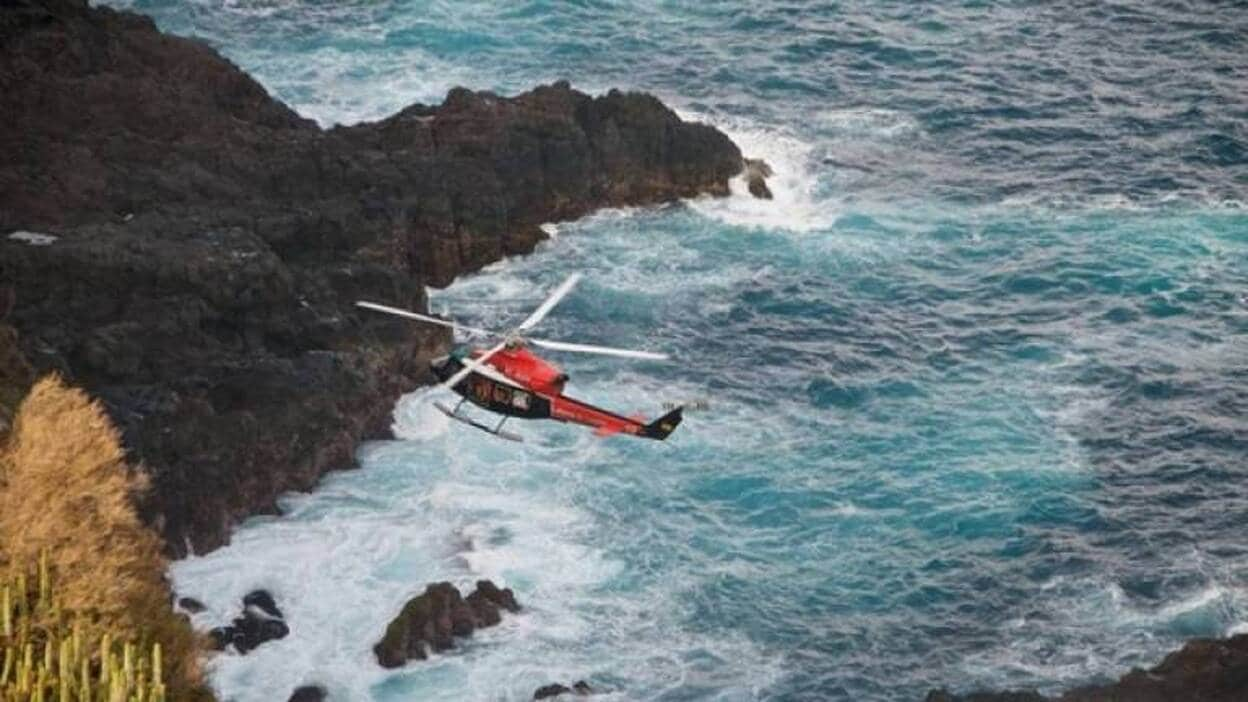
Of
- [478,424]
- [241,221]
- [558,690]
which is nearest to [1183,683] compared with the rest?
[558,690]

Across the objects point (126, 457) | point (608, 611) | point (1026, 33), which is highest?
point (1026, 33)

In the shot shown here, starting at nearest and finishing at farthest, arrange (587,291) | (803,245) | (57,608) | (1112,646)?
(57,608) < (1112,646) < (587,291) < (803,245)

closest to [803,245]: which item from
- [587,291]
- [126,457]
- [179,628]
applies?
[587,291]

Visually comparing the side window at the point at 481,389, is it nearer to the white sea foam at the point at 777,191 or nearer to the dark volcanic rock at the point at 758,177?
the white sea foam at the point at 777,191

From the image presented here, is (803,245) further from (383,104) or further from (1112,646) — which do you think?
(1112,646)

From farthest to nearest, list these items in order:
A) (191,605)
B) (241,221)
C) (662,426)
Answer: (241,221)
(662,426)
(191,605)

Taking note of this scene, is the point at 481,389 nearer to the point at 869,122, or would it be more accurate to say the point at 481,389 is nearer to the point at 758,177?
the point at 758,177

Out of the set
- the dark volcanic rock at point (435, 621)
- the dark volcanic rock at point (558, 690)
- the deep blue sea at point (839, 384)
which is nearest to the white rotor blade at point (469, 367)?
the deep blue sea at point (839, 384)
